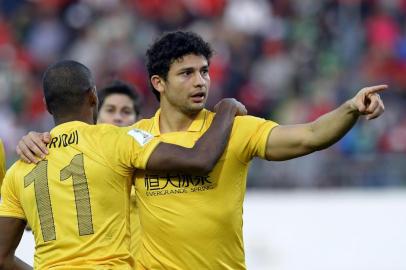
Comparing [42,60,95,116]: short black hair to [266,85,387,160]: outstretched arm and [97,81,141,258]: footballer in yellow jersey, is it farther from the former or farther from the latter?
[97,81,141,258]: footballer in yellow jersey

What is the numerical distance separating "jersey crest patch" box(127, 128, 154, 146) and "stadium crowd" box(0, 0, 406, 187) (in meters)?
6.60

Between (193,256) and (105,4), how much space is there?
925cm

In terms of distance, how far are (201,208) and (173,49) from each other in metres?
0.94

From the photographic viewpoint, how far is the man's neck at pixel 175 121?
19.9 feet

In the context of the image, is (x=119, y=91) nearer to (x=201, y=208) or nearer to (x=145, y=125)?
(x=145, y=125)

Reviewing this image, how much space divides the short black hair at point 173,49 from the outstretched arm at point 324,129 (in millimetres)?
691

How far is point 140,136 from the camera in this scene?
564 cm

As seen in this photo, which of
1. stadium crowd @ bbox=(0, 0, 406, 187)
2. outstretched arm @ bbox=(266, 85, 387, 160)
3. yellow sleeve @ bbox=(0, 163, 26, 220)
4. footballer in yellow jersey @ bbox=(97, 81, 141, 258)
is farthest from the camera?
stadium crowd @ bbox=(0, 0, 406, 187)

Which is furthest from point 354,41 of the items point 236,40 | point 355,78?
point 236,40

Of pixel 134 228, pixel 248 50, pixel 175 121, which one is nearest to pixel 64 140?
pixel 175 121

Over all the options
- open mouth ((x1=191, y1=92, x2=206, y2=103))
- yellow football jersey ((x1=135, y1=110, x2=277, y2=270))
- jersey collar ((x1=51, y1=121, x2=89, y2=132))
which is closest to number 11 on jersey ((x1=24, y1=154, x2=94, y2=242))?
jersey collar ((x1=51, y1=121, x2=89, y2=132))

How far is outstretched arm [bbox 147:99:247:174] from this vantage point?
559 centimetres

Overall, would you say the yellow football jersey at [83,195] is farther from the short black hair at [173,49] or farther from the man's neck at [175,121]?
the short black hair at [173,49]

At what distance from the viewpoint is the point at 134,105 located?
319 inches
